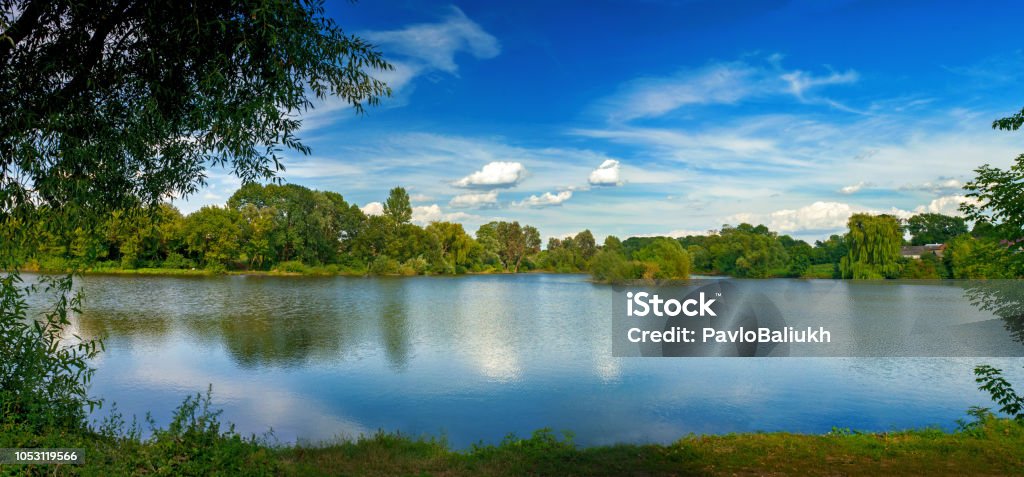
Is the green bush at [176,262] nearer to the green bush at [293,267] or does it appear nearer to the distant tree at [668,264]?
the green bush at [293,267]

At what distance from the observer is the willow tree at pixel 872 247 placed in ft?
164

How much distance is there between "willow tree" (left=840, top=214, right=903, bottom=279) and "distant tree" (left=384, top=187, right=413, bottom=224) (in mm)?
57038

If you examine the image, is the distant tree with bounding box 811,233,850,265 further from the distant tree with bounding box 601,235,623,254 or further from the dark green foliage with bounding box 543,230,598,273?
the dark green foliage with bounding box 543,230,598,273

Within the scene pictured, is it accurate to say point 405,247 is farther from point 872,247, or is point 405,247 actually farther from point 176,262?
point 872,247

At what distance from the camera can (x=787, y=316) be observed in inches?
1239

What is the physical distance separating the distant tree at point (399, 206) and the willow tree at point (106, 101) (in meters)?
74.2

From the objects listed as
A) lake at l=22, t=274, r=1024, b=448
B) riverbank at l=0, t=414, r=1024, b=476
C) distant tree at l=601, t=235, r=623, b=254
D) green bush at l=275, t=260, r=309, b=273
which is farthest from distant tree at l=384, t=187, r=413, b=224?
riverbank at l=0, t=414, r=1024, b=476

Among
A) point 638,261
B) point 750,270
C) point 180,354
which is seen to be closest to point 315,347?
point 180,354

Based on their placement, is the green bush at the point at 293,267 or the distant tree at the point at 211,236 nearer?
the distant tree at the point at 211,236

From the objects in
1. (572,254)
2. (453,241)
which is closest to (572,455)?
(453,241)

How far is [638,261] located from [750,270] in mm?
23008

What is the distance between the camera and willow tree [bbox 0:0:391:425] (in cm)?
604

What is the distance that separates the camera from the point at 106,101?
6.84 metres

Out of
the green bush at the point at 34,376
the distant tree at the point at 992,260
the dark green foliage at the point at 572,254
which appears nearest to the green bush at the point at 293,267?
the dark green foliage at the point at 572,254
